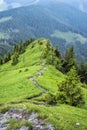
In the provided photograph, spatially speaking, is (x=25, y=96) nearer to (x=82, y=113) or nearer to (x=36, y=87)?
(x=36, y=87)

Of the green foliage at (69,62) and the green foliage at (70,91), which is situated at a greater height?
the green foliage at (70,91)

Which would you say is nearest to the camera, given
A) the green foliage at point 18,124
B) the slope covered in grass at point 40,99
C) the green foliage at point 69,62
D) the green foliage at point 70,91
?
the green foliage at point 18,124

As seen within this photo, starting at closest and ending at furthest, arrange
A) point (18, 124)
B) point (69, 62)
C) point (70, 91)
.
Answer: point (18, 124) < point (70, 91) < point (69, 62)

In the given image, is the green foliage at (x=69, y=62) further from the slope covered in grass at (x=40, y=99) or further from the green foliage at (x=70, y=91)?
the green foliage at (x=70, y=91)

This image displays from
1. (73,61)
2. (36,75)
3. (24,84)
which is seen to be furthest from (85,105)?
(73,61)

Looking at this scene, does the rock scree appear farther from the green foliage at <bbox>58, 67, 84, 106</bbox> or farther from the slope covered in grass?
the green foliage at <bbox>58, 67, 84, 106</bbox>

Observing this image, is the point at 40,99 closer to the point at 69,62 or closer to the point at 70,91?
the point at 70,91

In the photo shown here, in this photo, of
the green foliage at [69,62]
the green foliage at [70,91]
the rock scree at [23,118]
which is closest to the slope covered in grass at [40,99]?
the rock scree at [23,118]

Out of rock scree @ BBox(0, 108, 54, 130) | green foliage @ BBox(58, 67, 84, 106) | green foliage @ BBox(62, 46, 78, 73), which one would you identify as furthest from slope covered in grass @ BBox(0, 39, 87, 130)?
green foliage @ BBox(62, 46, 78, 73)

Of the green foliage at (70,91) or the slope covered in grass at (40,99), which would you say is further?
the green foliage at (70,91)

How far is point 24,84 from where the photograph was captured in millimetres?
76312

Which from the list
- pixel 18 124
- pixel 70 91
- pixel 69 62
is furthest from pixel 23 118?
pixel 69 62

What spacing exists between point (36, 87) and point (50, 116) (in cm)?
3789

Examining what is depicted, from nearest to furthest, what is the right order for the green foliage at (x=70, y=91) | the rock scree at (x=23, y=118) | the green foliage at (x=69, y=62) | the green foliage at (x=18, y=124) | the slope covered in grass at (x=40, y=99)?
the rock scree at (x=23, y=118) < the green foliage at (x=18, y=124) < the slope covered in grass at (x=40, y=99) < the green foliage at (x=70, y=91) < the green foliage at (x=69, y=62)
